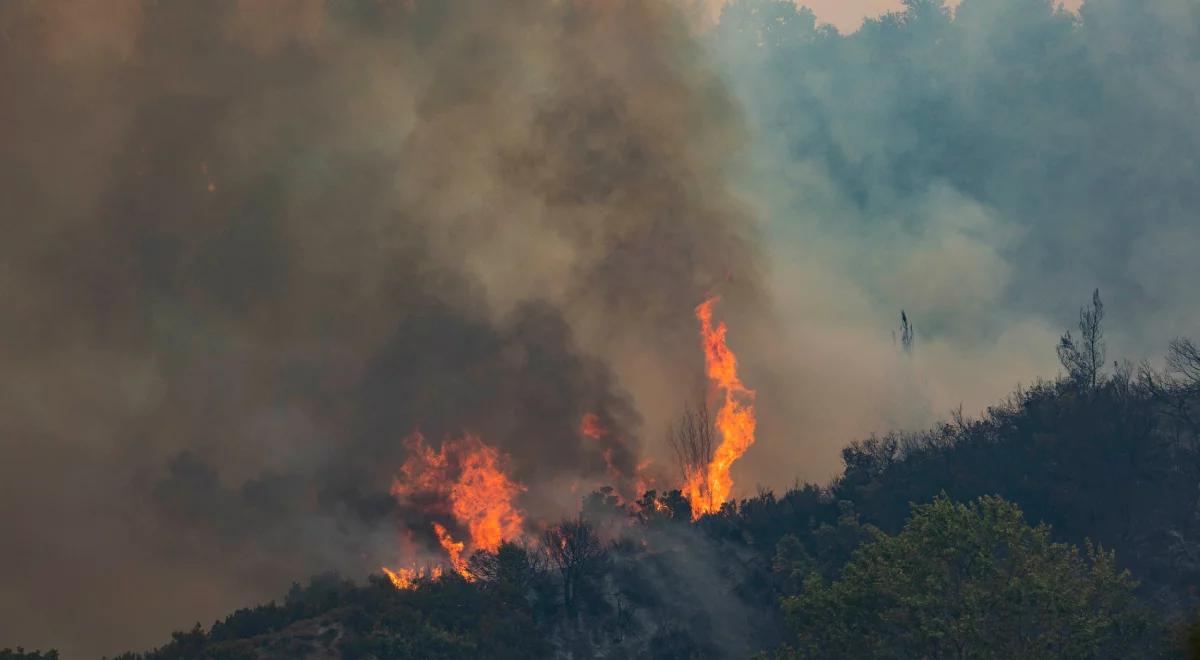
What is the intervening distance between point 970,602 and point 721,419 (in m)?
50.1

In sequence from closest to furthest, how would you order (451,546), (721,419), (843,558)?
1. (843,558)
2. (451,546)
3. (721,419)

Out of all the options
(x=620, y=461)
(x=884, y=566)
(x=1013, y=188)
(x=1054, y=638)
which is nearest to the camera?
(x=1054, y=638)

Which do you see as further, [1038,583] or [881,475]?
[881,475]

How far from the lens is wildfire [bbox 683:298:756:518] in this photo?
98188 mm

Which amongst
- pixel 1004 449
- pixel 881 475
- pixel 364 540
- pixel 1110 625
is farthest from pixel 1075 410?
pixel 364 540

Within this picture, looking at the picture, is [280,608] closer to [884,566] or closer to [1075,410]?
[884,566]

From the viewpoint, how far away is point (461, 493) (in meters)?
89.2

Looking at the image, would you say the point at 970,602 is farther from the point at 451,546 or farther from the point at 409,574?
the point at 409,574

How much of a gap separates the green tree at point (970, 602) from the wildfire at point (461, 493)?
3642 cm

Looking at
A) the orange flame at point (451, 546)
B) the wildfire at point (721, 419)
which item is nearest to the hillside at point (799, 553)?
the orange flame at point (451, 546)

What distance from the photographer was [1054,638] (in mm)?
48094

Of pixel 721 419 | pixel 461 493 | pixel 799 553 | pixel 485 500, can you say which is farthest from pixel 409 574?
pixel 721 419

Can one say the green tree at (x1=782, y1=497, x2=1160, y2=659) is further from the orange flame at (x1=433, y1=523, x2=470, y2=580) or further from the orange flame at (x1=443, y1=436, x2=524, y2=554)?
the orange flame at (x1=443, y1=436, x2=524, y2=554)

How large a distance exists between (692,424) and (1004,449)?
25731 millimetres
